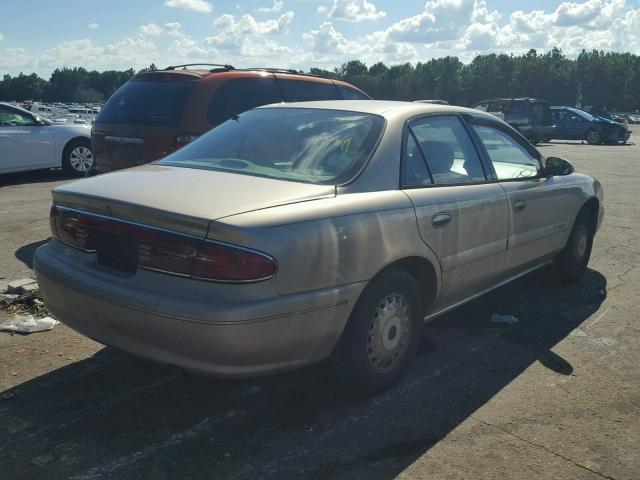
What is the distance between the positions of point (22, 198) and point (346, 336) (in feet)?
26.9

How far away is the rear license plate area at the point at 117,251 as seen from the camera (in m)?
3.19

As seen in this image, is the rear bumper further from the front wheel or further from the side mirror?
the front wheel

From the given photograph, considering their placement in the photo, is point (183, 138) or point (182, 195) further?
point (183, 138)

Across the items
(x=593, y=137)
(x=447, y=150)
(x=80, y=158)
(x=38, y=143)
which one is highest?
(x=447, y=150)

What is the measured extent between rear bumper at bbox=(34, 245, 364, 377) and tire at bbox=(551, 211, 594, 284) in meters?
3.12

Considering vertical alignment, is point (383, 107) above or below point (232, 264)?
above

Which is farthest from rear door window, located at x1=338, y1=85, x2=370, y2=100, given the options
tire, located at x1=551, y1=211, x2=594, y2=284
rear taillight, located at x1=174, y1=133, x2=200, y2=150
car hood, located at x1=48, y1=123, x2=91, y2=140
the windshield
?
the windshield

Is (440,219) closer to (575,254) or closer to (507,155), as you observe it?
(507,155)

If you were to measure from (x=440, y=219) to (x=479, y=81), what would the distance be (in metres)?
123

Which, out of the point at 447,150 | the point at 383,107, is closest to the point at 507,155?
the point at 447,150

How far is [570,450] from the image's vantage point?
322cm

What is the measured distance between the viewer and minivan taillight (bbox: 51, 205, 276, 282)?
9.57 ft

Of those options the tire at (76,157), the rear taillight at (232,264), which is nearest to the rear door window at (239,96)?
the rear taillight at (232,264)

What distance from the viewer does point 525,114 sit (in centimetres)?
2462
